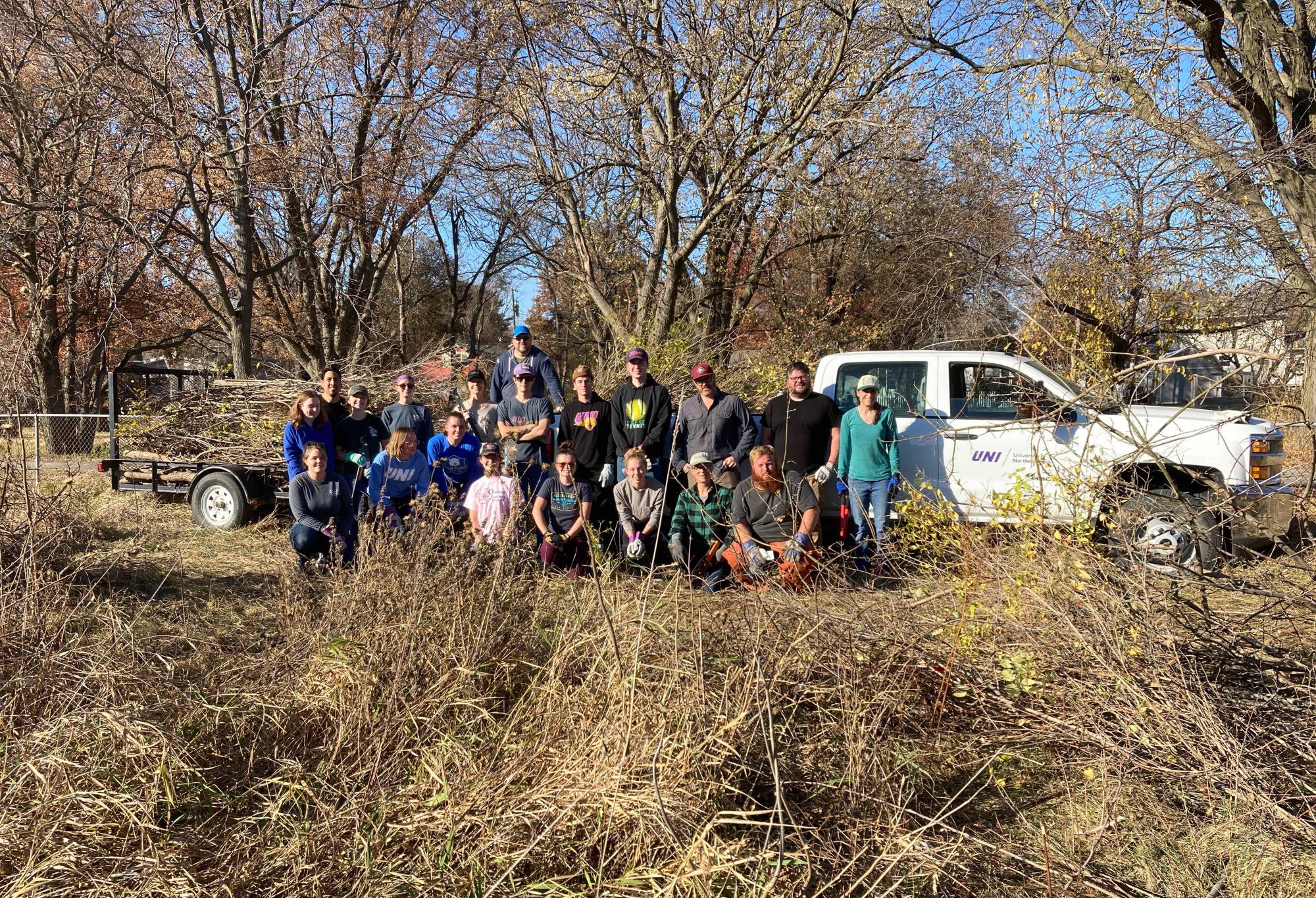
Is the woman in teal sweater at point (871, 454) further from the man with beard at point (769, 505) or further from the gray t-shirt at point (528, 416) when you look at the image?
the gray t-shirt at point (528, 416)

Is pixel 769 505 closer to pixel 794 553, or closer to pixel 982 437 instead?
pixel 794 553

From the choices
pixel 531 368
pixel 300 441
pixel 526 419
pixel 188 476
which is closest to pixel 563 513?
pixel 526 419

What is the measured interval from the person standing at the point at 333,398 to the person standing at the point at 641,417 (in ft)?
8.42

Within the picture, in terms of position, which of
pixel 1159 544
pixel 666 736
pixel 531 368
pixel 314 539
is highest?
pixel 531 368

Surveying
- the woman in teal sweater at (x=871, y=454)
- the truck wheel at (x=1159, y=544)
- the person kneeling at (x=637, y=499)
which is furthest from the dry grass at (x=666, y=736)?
the woman in teal sweater at (x=871, y=454)

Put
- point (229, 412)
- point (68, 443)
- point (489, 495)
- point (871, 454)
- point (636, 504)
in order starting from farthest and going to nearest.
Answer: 1. point (68, 443)
2. point (229, 412)
3. point (871, 454)
4. point (636, 504)
5. point (489, 495)

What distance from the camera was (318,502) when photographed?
6766mm

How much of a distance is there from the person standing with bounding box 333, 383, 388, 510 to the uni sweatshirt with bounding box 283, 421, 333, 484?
16 centimetres

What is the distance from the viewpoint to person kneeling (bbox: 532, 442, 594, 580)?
672cm

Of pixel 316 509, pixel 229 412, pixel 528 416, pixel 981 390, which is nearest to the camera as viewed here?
Answer: pixel 316 509

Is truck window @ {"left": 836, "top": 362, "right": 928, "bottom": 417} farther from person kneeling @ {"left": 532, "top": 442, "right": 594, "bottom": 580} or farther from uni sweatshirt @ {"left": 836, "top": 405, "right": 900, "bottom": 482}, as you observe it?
person kneeling @ {"left": 532, "top": 442, "right": 594, "bottom": 580}

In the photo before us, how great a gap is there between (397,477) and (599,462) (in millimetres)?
1670

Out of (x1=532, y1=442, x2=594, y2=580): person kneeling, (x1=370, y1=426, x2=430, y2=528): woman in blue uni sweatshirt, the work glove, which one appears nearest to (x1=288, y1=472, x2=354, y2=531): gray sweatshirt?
(x1=370, y1=426, x2=430, y2=528): woman in blue uni sweatshirt

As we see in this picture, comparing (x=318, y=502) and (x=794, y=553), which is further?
(x=318, y=502)
